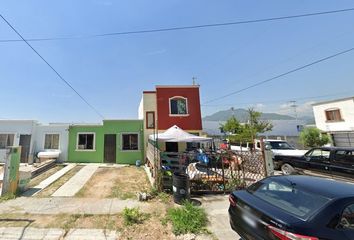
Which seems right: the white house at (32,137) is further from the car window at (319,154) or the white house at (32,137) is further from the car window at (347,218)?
the car window at (347,218)

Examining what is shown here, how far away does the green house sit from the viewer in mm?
16266

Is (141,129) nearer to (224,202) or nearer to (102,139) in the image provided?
(102,139)

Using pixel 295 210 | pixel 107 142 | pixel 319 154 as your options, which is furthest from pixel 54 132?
pixel 319 154

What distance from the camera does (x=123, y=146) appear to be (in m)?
16.6

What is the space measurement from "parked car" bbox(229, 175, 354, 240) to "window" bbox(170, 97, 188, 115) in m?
13.0

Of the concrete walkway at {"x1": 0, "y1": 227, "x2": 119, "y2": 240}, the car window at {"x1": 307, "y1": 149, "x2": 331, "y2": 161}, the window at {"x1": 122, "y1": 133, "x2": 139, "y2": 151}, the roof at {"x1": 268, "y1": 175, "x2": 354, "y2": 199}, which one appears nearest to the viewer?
the roof at {"x1": 268, "y1": 175, "x2": 354, "y2": 199}

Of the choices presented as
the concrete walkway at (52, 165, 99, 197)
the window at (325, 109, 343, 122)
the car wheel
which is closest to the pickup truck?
the car wheel

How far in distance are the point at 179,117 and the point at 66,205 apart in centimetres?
1148

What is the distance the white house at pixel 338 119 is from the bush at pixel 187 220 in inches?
917

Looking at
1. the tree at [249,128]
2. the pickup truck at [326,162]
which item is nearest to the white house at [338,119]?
the tree at [249,128]

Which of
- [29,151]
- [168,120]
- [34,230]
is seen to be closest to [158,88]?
[168,120]

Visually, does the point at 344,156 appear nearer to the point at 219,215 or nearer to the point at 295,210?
the point at 219,215

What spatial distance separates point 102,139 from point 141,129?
3401 millimetres

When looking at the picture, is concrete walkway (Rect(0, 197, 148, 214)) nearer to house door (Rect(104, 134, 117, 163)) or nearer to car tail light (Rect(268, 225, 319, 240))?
car tail light (Rect(268, 225, 319, 240))
